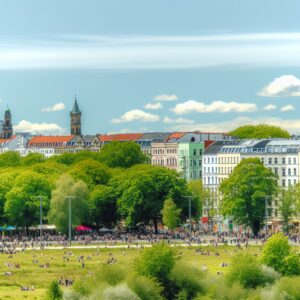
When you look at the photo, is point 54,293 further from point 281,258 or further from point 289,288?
point 281,258

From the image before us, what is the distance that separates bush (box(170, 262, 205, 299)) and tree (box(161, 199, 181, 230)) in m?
80.4

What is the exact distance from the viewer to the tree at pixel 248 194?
18650cm

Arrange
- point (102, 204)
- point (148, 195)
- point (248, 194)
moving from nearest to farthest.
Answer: point (248, 194)
point (148, 195)
point (102, 204)

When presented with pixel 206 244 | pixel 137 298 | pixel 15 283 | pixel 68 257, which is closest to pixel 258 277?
pixel 137 298

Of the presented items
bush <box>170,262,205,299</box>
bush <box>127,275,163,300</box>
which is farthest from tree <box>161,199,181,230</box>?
bush <box>127,275,163,300</box>

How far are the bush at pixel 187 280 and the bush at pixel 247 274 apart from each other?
456 centimetres

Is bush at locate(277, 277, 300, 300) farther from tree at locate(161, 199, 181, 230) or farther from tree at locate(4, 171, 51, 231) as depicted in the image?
tree at locate(4, 171, 51, 231)

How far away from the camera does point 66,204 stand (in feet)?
616

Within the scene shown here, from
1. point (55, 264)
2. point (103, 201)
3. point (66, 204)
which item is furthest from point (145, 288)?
point (103, 201)

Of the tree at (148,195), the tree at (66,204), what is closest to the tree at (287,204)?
the tree at (148,195)

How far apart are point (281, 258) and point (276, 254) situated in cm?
55

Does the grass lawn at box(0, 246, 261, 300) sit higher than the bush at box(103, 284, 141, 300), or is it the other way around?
the grass lawn at box(0, 246, 261, 300)

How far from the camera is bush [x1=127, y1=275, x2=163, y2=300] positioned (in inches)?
3973

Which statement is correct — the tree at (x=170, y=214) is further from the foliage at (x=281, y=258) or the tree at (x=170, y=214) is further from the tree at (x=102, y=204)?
the foliage at (x=281, y=258)
